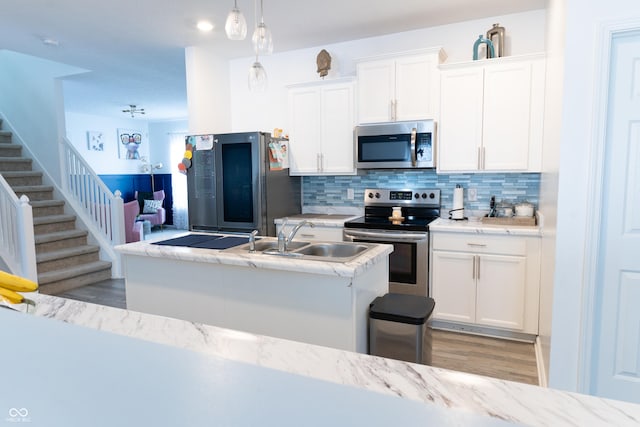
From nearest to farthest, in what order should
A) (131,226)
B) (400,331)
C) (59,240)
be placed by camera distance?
(400,331)
(59,240)
(131,226)

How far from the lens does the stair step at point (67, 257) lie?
→ 479cm

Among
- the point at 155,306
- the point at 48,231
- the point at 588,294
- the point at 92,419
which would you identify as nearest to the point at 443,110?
the point at 588,294

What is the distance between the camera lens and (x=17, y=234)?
4.25 metres

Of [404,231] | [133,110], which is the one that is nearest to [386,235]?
[404,231]

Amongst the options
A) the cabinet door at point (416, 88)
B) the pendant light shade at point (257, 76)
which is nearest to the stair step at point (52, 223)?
the pendant light shade at point (257, 76)

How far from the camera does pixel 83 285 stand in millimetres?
4957

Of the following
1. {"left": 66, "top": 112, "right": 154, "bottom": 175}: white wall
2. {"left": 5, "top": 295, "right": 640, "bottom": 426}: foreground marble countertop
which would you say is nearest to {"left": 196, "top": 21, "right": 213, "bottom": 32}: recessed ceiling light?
{"left": 5, "top": 295, "right": 640, "bottom": 426}: foreground marble countertop

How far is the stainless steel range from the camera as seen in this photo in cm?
339

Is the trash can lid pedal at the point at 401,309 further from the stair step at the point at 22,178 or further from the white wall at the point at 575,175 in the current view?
the stair step at the point at 22,178

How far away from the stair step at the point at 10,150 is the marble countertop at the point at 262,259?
188 inches

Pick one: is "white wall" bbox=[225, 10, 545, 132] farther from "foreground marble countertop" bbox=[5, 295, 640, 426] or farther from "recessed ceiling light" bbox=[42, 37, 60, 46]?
"foreground marble countertop" bbox=[5, 295, 640, 426]

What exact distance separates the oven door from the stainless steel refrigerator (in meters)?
1.10

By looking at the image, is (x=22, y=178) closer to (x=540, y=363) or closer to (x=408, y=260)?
(x=408, y=260)

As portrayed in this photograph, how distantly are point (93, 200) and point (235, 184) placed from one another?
2.79 metres
